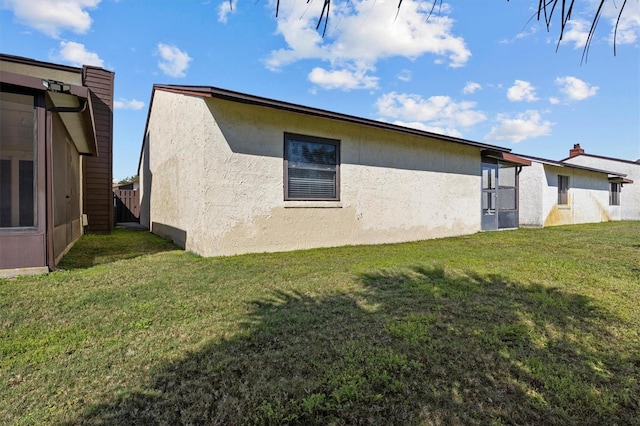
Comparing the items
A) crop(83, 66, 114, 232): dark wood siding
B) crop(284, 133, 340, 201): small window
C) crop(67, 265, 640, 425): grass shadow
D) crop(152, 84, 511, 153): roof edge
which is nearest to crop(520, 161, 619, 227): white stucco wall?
crop(152, 84, 511, 153): roof edge

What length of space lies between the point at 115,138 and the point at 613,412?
14.9 m

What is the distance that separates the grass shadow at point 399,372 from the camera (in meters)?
1.79

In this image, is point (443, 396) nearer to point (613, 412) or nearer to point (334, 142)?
point (613, 412)

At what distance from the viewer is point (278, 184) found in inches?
282

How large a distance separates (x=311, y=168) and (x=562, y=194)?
1611cm

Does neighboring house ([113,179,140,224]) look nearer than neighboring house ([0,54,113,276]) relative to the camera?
No

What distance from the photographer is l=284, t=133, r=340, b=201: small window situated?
7.37 metres

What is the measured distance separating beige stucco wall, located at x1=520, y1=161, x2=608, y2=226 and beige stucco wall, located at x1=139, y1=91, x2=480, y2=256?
19.5ft

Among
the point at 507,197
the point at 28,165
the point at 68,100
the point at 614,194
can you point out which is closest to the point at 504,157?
the point at 507,197

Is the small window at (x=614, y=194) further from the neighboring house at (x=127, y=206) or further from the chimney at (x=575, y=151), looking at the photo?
the neighboring house at (x=127, y=206)

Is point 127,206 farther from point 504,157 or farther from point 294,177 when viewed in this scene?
point 504,157

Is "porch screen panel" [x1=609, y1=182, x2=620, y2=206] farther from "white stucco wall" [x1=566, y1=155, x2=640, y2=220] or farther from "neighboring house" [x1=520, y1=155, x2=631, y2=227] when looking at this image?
"white stucco wall" [x1=566, y1=155, x2=640, y2=220]

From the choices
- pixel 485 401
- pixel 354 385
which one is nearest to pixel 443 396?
pixel 485 401

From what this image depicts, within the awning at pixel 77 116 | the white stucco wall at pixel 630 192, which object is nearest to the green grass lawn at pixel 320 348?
the awning at pixel 77 116
